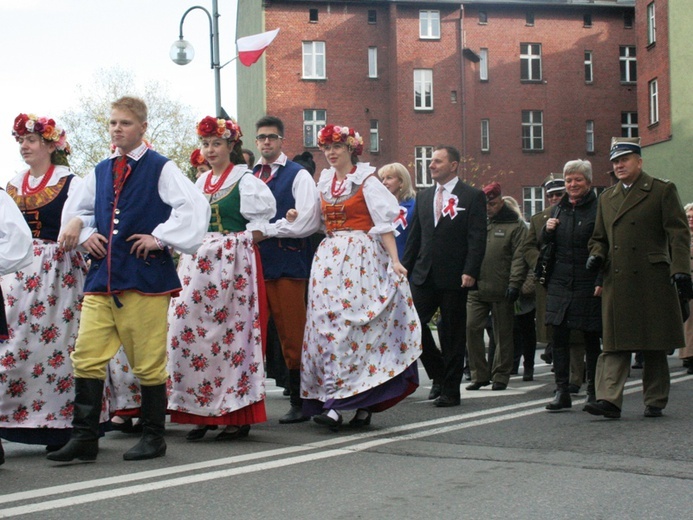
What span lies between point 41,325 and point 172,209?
1.19m

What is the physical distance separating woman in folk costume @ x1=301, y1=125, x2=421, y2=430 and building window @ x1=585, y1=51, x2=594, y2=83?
49.3 m

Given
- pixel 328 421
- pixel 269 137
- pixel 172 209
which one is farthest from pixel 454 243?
pixel 172 209

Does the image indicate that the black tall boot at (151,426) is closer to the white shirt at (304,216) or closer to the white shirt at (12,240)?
the white shirt at (12,240)

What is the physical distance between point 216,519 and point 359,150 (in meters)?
4.30

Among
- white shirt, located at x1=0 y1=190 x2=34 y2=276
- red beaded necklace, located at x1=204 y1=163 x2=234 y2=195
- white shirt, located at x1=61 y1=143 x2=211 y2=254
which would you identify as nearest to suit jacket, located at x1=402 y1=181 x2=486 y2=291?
red beaded necklace, located at x1=204 y1=163 x2=234 y2=195

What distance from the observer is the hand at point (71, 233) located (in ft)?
22.2

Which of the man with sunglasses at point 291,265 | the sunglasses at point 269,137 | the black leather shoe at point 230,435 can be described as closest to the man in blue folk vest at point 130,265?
the black leather shoe at point 230,435

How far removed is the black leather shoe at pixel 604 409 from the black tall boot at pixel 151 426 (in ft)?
10.7

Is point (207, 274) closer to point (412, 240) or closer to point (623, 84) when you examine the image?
point (412, 240)

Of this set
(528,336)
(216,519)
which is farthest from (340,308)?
(528,336)

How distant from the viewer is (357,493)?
546 cm

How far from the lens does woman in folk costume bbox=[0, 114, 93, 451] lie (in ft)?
23.4

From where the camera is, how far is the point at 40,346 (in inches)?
283

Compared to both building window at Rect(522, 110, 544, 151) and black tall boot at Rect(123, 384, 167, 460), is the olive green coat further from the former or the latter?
building window at Rect(522, 110, 544, 151)
